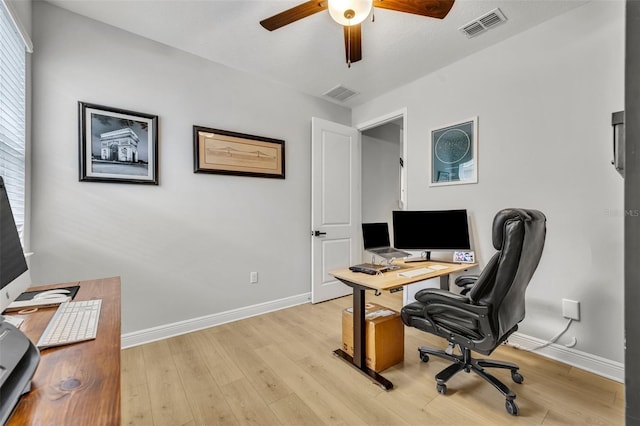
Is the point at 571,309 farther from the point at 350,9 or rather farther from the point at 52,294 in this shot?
the point at 52,294

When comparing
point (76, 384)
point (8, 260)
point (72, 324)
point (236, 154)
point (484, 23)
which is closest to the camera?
point (76, 384)

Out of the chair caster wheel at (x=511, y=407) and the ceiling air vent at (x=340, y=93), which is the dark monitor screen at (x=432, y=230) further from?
the ceiling air vent at (x=340, y=93)

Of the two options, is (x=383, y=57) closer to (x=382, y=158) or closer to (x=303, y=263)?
(x=382, y=158)

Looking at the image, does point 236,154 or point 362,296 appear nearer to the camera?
point 362,296

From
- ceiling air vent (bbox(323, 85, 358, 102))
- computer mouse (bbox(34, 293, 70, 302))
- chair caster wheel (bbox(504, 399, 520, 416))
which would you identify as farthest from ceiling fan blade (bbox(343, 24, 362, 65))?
chair caster wheel (bbox(504, 399, 520, 416))

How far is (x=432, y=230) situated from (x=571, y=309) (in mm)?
1121

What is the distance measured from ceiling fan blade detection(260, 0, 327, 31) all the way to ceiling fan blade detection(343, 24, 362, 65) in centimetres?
24

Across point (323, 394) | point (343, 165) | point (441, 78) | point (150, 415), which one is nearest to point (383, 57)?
point (441, 78)

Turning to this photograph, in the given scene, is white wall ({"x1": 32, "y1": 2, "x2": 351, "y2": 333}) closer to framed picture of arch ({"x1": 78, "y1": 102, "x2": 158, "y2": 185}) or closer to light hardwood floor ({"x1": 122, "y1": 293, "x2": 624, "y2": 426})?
framed picture of arch ({"x1": 78, "y1": 102, "x2": 158, "y2": 185})

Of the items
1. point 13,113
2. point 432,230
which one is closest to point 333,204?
point 432,230

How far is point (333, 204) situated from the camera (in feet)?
11.6

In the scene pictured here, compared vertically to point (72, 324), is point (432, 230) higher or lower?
higher

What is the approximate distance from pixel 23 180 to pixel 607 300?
4135 mm

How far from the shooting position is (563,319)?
2062 millimetres
